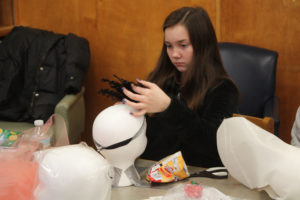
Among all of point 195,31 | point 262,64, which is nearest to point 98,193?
point 195,31

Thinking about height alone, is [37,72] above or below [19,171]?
below

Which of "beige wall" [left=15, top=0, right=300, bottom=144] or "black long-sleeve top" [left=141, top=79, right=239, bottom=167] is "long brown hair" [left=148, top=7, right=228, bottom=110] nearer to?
"black long-sleeve top" [left=141, top=79, right=239, bottom=167]

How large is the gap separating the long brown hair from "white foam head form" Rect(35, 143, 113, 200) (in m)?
0.68

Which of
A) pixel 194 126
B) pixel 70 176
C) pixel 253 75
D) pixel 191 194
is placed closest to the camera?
pixel 70 176

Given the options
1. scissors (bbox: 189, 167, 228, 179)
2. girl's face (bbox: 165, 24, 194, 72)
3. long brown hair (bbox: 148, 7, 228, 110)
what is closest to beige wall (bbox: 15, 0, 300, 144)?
long brown hair (bbox: 148, 7, 228, 110)

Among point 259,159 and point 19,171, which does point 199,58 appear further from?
point 19,171

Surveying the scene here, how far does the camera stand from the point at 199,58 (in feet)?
5.20

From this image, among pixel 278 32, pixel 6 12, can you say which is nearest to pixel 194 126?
pixel 278 32

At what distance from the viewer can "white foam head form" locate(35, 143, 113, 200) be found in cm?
91

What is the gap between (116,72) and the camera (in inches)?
114

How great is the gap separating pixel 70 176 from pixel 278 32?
1888 mm

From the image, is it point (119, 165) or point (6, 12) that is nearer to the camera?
point (119, 165)

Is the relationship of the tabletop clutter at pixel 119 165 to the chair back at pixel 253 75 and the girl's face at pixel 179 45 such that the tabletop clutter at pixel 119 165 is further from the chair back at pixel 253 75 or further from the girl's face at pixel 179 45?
the chair back at pixel 253 75

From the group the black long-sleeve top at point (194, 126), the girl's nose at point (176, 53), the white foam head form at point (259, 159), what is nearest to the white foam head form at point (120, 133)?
the black long-sleeve top at point (194, 126)
